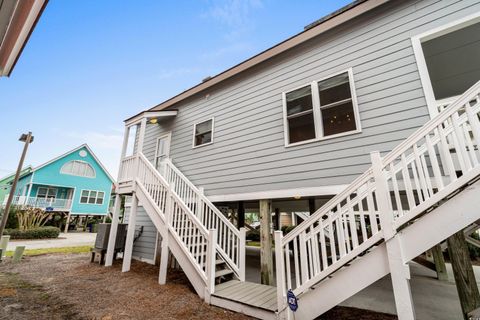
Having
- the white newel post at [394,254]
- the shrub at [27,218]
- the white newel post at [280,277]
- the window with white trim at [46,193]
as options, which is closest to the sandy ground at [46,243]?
the shrub at [27,218]

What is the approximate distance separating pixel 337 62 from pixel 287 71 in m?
1.30

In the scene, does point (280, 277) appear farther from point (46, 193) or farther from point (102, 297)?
point (46, 193)

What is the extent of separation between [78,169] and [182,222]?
25.0 m

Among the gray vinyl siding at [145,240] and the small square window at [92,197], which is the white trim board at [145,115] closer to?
the gray vinyl siding at [145,240]

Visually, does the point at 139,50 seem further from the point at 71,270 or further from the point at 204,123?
the point at 71,270

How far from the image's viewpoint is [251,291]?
405 centimetres

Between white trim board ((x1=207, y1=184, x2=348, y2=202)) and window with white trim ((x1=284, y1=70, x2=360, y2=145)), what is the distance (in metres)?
1.18

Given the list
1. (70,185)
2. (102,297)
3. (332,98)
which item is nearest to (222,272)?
(102,297)

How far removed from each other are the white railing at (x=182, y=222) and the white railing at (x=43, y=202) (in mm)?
20828

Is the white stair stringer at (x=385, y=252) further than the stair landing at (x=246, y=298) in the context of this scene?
No

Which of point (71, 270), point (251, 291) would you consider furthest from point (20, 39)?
point (71, 270)

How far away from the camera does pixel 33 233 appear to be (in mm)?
15586

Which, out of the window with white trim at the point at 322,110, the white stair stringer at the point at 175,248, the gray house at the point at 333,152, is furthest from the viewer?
the window with white trim at the point at 322,110

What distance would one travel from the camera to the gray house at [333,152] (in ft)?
8.19
